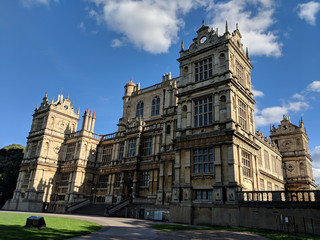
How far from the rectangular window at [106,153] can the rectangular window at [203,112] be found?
21634 millimetres

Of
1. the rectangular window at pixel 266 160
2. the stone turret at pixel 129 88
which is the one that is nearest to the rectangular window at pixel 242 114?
the rectangular window at pixel 266 160

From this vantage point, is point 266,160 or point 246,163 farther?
point 266,160

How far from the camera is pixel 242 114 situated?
31.0 metres

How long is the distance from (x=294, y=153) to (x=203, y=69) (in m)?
31.8

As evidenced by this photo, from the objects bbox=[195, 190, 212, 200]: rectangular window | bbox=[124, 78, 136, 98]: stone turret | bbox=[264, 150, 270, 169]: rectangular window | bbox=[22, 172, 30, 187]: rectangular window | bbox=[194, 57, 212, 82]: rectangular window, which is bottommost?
bbox=[195, 190, 212, 200]: rectangular window

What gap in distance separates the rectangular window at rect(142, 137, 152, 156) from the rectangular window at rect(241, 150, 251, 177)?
599 inches

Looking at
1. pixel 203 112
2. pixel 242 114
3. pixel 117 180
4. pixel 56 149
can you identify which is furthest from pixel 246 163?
pixel 56 149

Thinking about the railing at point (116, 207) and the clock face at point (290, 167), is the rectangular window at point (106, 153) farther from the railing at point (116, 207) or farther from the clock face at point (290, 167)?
the clock face at point (290, 167)

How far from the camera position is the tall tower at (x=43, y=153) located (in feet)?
149

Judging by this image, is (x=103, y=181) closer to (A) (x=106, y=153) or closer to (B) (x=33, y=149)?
(A) (x=106, y=153)

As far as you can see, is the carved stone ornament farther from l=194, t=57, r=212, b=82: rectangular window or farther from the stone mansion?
l=194, t=57, r=212, b=82: rectangular window

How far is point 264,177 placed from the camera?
39.8 meters

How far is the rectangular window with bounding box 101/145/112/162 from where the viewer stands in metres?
46.6

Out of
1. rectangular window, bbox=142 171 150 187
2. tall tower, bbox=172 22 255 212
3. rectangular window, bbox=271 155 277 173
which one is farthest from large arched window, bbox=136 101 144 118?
rectangular window, bbox=271 155 277 173
